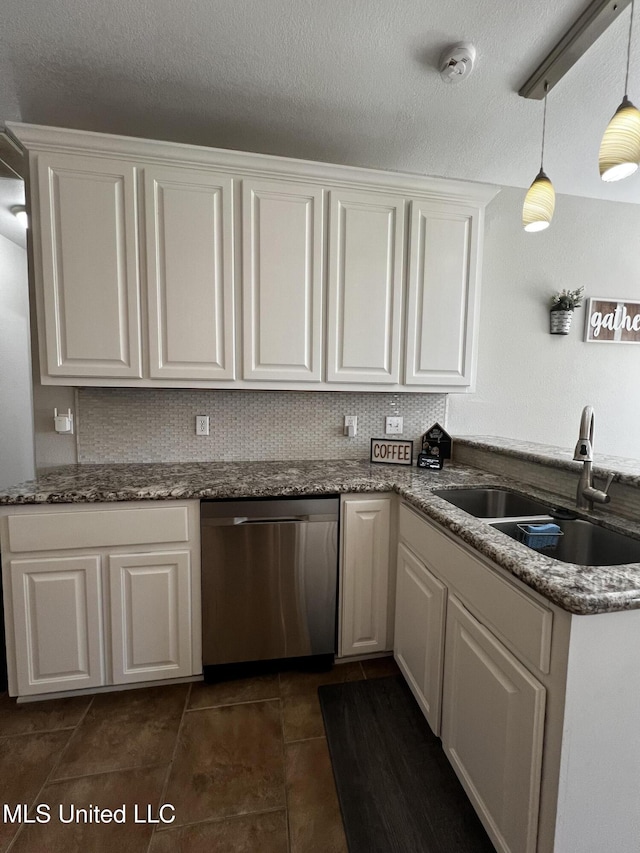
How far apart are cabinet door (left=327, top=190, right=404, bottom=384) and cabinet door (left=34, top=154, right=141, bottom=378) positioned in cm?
96

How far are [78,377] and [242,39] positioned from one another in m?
1.52

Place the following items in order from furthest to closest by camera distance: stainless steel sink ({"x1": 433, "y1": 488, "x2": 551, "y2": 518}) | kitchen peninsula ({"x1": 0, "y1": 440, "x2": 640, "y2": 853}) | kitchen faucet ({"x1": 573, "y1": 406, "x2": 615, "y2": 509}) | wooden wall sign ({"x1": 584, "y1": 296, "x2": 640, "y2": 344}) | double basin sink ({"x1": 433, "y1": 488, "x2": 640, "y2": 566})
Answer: wooden wall sign ({"x1": 584, "y1": 296, "x2": 640, "y2": 344}) < stainless steel sink ({"x1": 433, "y1": 488, "x2": 551, "y2": 518}) < kitchen faucet ({"x1": 573, "y1": 406, "x2": 615, "y2": 509}) < double basin sink ({"x1": 433, "y1": 488, "x2": 640, "y2": 566}) < kitchen peninsula ({"x1": 0, "y1": 440, "x2": 640, "y2": 853})

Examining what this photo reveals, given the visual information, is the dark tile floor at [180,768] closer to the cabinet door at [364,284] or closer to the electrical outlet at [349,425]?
the electrical outlet at [349,425]

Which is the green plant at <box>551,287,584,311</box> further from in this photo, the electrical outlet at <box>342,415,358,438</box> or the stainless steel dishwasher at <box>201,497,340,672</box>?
the stainless steel dishwasher at <box>201,497,340,672</box>

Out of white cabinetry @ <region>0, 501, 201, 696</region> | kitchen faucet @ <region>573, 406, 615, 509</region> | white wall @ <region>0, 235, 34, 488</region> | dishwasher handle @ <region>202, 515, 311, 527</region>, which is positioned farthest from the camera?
white wall @ <region>0, 235, 34, 488</region>

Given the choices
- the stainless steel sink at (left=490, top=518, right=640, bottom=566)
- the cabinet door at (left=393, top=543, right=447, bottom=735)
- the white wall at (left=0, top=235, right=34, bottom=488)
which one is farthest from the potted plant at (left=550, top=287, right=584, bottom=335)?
the white wall at (left=0, top=235, right=34, bottom=488)

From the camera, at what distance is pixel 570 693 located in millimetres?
833

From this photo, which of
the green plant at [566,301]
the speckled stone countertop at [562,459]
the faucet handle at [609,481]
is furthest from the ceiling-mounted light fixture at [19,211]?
the green plant at [566,301]

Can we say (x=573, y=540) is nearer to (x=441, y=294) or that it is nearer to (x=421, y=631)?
(x=421, y=631)

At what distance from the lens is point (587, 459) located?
4.63 feet

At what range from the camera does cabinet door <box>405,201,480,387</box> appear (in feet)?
6.61

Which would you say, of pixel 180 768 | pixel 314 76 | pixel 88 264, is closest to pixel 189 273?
pixel 88 264

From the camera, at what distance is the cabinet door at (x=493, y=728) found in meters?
0.92

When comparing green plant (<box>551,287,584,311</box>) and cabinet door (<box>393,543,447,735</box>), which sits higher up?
green plant (<box>551,287,584,311</box>)
